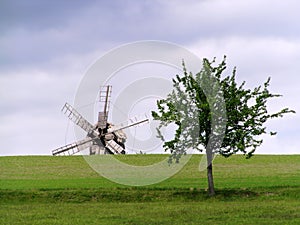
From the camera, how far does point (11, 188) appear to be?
5250 centimetres

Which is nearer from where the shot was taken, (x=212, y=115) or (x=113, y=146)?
(x=212, y=115)

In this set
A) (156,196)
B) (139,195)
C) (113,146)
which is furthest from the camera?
(113,146)

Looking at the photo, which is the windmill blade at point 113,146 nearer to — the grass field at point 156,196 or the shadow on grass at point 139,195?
the grass field at point 156,196

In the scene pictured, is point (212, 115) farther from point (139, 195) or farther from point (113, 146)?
point (113, 146)

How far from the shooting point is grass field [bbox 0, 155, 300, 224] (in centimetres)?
3409

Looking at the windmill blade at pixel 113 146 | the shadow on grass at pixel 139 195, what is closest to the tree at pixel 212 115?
the shadow on grass at pixel 139 195

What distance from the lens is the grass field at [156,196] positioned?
34094 mm

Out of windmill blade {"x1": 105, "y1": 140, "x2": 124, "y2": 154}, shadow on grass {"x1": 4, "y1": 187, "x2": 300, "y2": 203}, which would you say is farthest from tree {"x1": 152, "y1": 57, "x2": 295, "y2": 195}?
windmill blade {"x1": 105, "y1": 140, "x2": 124, "y2": 154}

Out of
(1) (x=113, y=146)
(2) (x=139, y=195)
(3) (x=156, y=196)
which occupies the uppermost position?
(1) (x=113, y=146)

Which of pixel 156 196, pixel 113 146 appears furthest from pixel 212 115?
pixel 113 146

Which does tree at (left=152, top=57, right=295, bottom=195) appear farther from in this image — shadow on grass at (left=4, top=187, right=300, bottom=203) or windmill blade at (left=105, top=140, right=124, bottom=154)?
windmill blade at (left=105, top=140, right=124, bottom=154)

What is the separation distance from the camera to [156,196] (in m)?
47.8

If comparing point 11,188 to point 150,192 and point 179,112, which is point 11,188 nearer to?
point 150,192

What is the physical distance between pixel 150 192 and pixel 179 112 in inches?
271
